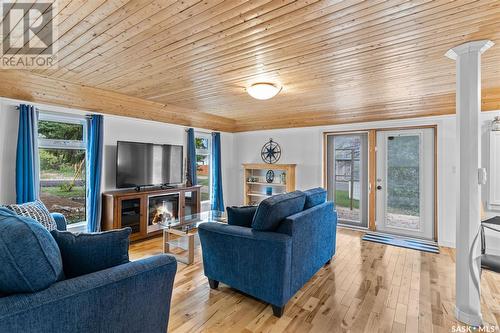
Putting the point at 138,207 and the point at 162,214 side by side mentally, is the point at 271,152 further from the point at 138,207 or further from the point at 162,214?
the point at 138,207

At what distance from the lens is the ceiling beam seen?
3.15 meters

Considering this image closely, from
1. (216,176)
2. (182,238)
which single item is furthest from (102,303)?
(216,176)

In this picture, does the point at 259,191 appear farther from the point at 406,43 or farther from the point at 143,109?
the point at 406,43

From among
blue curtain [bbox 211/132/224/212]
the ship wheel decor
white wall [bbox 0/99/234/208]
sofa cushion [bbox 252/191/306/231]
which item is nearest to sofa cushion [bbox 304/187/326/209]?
sofa cushion [bbox 252/191/306/231]

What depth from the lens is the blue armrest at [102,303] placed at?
107 centimetres

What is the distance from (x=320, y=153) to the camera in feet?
18.4

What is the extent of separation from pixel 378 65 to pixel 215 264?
8.82ft

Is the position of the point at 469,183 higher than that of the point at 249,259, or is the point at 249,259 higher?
Answer: the point at 469,183

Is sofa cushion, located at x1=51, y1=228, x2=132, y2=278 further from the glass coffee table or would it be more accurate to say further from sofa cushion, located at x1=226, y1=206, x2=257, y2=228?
the glass coffee table

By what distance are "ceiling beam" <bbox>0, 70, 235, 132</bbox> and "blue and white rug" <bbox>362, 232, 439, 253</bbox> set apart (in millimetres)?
3976

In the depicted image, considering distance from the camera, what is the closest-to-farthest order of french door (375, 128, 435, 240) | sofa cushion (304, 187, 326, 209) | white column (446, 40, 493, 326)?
white column (446, 40, 493, 326), sofa cushion (304, 187, 326, 209), french door (375, 128, 435, 240)

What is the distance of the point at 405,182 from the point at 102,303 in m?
5.06

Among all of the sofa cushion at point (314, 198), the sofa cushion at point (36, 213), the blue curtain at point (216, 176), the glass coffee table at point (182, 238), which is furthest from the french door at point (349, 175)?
the sofa cushion at point (36, 213)

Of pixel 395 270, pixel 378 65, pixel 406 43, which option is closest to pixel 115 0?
pixel 406 43
